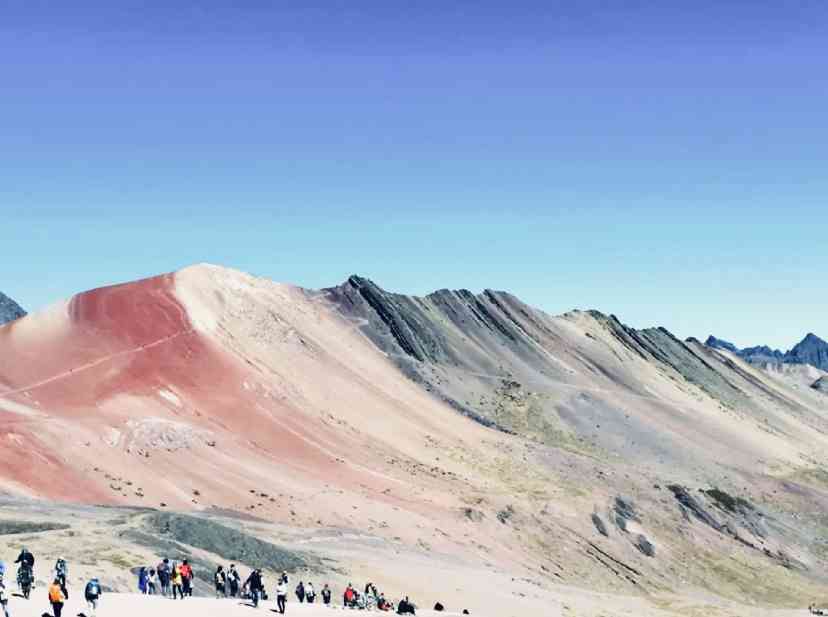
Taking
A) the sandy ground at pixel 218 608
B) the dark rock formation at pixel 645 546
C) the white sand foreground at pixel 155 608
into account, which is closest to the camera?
the white sand foreground at pixel 155 608

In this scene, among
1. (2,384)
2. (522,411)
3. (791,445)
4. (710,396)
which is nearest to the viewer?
(2,384)

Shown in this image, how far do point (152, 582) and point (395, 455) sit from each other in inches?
1907

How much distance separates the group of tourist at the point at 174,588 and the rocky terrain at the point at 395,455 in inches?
82.4

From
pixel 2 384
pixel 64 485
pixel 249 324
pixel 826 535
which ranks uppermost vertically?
pixel 249 324

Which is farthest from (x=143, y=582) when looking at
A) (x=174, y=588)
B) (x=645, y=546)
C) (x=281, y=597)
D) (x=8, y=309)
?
(x=8, y=309)

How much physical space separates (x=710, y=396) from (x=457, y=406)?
5385 centimetres

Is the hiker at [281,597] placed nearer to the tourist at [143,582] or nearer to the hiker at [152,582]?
the tourist at [143,582]

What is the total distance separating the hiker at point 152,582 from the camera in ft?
110

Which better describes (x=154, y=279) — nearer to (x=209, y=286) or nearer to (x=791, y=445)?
(x=209, y=286)

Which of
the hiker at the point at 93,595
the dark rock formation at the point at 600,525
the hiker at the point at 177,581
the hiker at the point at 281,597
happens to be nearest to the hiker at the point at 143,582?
the hiker at the point at 177,581

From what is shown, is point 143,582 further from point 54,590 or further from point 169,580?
point 54,590

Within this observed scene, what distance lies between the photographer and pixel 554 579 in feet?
203

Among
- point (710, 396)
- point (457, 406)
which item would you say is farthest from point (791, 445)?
point (457, 406)

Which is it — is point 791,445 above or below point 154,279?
below
